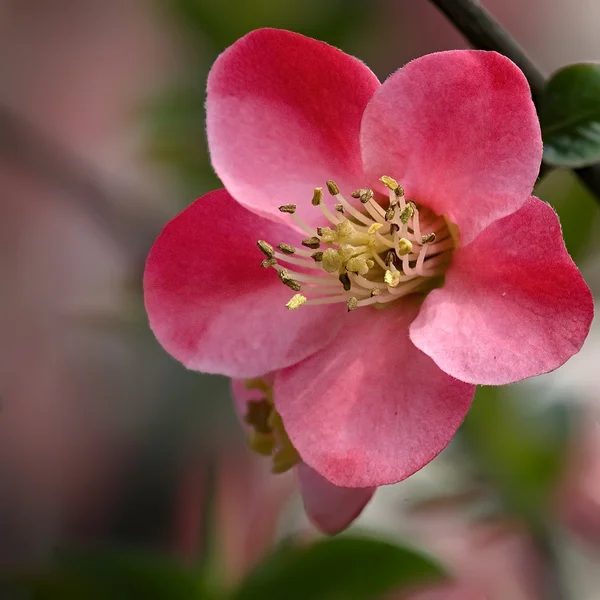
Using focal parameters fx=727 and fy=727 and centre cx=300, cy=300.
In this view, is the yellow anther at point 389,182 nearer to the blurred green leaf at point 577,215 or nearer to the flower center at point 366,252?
the flower center at point 366,252

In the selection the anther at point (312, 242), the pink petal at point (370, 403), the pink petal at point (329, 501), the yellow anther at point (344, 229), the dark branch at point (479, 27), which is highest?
the dark branch at point (479, 27)

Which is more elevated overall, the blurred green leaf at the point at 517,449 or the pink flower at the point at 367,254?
the pink flower at the point at 367,254

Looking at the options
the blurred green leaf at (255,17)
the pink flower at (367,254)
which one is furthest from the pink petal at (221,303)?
the blurred green leaf at (255,17)

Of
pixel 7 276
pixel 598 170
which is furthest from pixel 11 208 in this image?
pixel 598 170

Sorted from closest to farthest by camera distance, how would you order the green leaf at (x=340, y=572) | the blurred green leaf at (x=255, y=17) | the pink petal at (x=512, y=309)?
the pink petal at (x=512, y=309) < the green leaf at (x=340, y=572) < the blurred green leaf at (x=255, y=17)

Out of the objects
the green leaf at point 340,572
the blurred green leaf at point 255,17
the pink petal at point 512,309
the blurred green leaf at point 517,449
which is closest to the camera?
the pink petal at point 512,309
